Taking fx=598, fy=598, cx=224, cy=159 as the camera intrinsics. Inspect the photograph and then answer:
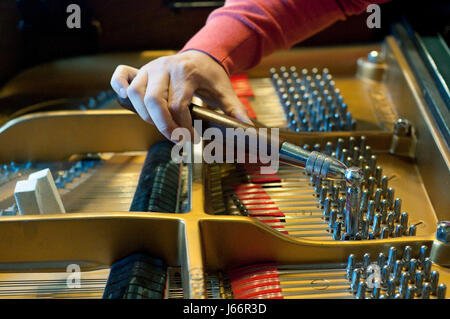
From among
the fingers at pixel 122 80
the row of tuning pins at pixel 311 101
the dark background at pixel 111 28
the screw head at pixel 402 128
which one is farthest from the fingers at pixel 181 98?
the dark background at pixel 111 28

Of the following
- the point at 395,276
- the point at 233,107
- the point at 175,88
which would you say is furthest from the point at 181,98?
the point at 395,276

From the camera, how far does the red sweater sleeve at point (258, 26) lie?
70.3 inches

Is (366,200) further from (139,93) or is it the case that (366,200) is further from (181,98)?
(139,93)

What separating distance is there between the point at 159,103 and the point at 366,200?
592 mm

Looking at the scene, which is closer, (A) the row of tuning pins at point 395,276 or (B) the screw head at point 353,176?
(A) the row of tuning pins at point 395,276

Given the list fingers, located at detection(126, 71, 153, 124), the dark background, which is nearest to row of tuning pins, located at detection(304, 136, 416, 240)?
fingers, located at detection(126, 71, 153, 124)

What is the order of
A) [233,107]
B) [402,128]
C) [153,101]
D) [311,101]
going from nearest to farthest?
[153,101] → [233,107] → [402,128] → [311,101]

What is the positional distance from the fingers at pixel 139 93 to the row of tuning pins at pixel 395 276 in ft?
2.11

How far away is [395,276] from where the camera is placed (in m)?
1.29

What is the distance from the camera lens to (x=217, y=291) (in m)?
1.37

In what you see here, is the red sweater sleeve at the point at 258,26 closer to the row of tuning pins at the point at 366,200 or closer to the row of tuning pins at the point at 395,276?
the row of tuning pins at the point at 366,200

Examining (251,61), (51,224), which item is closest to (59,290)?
(51,224)

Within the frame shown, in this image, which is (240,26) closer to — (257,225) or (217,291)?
(257,225)
